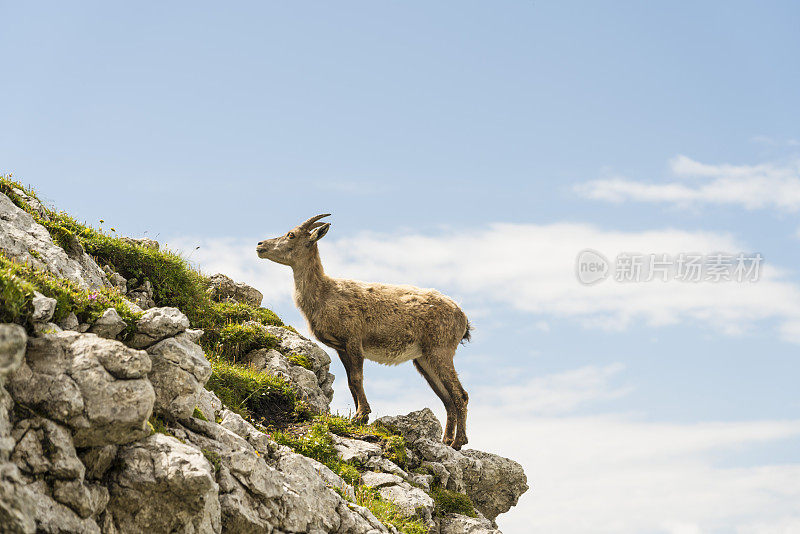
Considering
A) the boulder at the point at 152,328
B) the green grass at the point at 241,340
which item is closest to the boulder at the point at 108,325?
the boulder at the point at 152,328

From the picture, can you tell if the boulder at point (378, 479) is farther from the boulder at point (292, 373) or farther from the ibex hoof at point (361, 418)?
the boulder at point (292, 373)

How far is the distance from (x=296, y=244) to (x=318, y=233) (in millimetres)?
667

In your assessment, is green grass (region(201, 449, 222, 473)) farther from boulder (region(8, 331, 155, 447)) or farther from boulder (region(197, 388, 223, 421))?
boulder (region(8, 331, 155, 447))

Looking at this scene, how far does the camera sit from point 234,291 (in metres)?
23.9

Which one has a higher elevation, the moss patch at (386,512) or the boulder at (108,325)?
the boulder at (108,325)

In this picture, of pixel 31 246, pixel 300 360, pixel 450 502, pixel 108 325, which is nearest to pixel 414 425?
pixel 450 502

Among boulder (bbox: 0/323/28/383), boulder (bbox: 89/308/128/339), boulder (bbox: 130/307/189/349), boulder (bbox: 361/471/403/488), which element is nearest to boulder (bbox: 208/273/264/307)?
boulder (bbox: 361/471/403/488)

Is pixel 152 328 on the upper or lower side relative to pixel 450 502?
upper

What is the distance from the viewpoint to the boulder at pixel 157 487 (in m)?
9.80

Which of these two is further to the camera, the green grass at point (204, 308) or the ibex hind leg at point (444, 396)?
the ibex hind leg at point (444, 396)

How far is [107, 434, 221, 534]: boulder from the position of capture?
9797 millimetres

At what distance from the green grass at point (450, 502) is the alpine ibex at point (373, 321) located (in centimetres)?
231

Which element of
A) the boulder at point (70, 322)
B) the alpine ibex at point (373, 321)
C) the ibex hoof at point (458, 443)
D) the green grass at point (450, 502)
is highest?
the alpine ibex at point (373, 321)

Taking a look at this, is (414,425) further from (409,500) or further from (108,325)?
(108,325)
